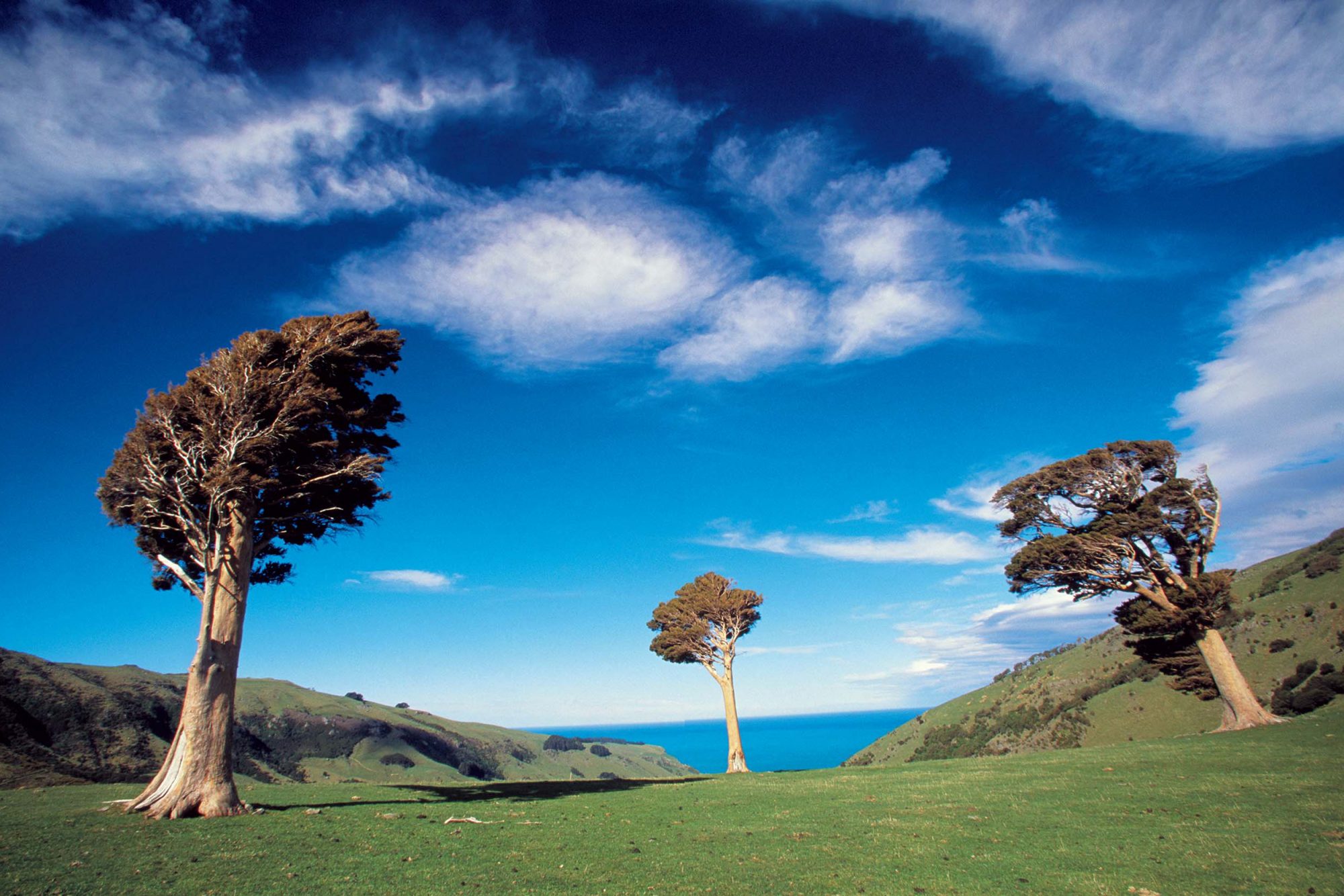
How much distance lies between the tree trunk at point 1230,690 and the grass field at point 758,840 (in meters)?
11.9

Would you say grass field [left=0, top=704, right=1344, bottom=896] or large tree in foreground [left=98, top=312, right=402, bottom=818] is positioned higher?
large tree in foreground [left=98, top=312, right=402, bottom=818]

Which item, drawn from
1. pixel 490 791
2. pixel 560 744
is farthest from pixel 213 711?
pixel 560 744

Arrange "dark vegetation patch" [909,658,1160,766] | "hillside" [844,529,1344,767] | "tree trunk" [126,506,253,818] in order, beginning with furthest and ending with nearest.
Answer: "dark vegetation patch" [909,658,1160,766] < "hillside" [844,529,1344,767] < "tree trunk" [126,506,253,818]

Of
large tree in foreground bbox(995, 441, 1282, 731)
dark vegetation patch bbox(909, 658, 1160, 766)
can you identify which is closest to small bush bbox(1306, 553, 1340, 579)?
dark vegetation patch bbox(909, 658, 1160, 766)

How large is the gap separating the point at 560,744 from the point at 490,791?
150 m

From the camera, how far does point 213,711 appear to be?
15047 millimetres

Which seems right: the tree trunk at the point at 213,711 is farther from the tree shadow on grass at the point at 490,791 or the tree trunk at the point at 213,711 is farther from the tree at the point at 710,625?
the tree at the point at 710,625

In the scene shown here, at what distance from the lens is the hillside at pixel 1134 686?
42750 millimetres

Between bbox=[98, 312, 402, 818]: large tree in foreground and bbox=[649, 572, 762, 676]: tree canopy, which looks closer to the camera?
bbox=[98, 312, 402, 818]: large tree in foreground

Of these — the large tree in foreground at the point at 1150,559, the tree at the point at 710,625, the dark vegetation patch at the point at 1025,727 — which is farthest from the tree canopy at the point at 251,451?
the dark vegetation patch at the point at 1025,727

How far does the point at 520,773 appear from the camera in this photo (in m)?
113

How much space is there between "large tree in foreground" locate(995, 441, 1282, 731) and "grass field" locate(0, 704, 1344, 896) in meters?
12.3

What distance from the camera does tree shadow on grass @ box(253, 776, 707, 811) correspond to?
16.3 meters

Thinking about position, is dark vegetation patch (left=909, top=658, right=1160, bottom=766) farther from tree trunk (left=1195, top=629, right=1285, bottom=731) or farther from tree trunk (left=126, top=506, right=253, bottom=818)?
tree trunk (left=126, top=506, right=253, bottom=818)
